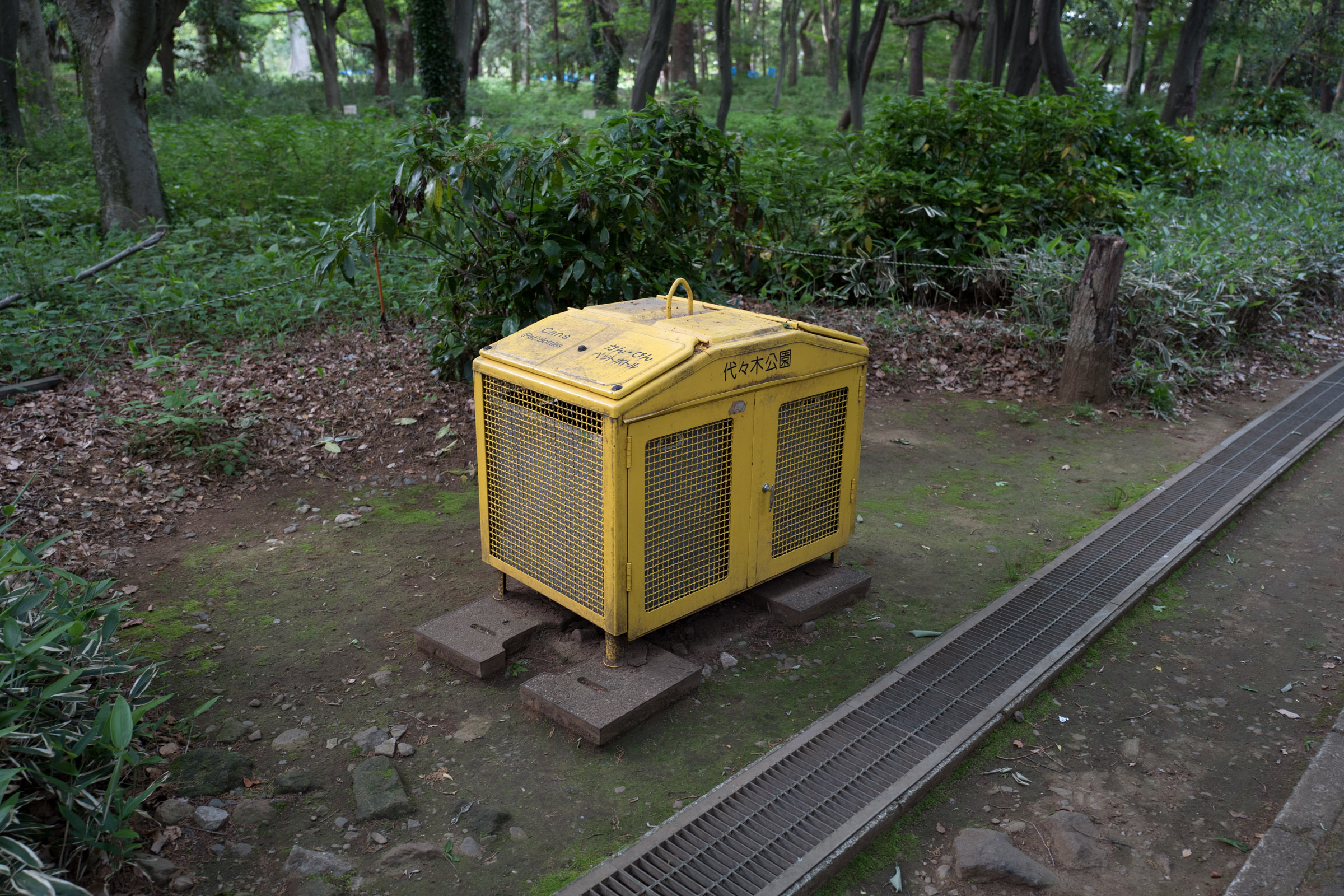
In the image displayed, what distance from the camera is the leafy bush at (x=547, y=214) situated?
16.4 feet

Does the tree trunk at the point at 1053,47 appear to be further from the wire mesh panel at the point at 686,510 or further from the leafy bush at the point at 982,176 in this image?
the wire mesh panel at the point at 686,510

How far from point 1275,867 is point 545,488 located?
109 inches

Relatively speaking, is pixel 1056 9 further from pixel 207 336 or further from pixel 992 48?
pixel 207 336

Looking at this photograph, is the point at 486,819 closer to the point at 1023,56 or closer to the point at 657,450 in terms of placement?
the point at 657,450

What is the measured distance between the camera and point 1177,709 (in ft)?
11.3

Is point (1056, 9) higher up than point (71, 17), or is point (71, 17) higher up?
point (1056, 9)

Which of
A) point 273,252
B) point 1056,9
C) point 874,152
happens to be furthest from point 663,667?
point 1056,9

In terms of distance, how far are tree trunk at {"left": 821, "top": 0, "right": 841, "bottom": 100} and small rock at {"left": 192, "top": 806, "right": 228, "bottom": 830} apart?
33.6 metres

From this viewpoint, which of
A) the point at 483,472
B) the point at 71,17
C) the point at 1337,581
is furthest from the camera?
the point at 71,17

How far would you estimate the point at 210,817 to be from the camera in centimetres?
274

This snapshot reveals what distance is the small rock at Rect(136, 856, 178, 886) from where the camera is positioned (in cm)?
249

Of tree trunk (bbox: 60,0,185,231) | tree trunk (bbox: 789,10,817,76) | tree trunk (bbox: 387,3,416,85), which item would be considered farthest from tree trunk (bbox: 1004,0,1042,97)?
tree trunk (bbox: 789,10,817,76)

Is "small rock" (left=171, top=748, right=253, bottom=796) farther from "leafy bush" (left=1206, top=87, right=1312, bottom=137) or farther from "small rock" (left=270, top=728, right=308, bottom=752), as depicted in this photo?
"leafy bush" (left=1206, top=87, right=1312, bottom=137)

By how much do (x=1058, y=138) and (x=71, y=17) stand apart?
10.7 meters
